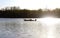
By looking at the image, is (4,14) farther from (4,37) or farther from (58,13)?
(4,37)

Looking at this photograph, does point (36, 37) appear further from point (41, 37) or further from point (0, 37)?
point (0, 37)

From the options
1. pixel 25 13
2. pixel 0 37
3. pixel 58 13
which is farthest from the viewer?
pixel 25 13

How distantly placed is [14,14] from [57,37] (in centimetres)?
8699

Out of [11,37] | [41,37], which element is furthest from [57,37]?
[11,37]

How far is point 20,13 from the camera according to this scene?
118 m

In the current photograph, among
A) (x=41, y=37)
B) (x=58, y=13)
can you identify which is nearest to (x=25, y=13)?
(x=58, y=13)

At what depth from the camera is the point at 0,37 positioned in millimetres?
27859

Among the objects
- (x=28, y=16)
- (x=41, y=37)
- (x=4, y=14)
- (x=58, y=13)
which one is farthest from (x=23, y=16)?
(x=41, y=37)

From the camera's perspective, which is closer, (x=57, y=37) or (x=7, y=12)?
(x=57, y=37)

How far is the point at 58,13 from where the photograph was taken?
10894 centimetres

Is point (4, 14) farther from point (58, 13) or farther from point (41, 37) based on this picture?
point (41, 37)

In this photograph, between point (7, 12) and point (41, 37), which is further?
point (7, 12)

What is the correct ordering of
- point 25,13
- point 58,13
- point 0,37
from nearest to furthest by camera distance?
point 0,37 → point 58,13 → point 25,13

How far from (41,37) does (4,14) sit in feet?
289
